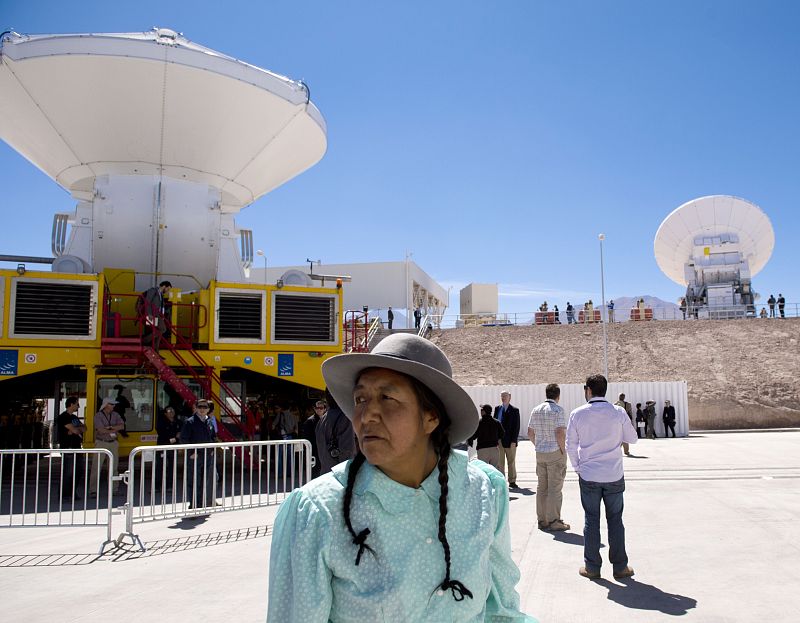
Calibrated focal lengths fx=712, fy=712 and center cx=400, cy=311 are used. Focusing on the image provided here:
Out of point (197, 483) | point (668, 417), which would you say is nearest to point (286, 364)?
point (197, 483)

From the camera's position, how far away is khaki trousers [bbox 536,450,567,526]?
8.25m

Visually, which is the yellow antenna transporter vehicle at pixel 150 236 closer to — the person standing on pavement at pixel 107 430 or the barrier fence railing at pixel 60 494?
the barrier fence railing at pixel 60 494

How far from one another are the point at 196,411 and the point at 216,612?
523cm

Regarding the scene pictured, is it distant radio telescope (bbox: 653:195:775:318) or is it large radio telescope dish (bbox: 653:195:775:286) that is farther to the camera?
large radio telescope dish (bbox: 653:195:775:286)

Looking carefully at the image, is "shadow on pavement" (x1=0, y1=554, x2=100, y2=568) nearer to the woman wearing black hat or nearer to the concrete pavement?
the concrete pavement

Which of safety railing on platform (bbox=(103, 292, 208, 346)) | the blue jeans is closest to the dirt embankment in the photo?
safety railing on platform (bbox=(103, 292, 208, 346))

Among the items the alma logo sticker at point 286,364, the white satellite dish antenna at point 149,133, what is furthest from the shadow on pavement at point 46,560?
the white satellite dish antenna at point 149,133

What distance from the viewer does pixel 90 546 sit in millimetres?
7961

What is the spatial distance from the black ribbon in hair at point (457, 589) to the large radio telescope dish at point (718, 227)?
46213 millimetres

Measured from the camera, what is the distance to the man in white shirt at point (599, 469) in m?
6.17

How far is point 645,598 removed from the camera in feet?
18.1

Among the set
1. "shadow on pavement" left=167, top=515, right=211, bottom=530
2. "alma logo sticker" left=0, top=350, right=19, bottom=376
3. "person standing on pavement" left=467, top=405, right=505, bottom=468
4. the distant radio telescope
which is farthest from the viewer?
the distant radio telescope

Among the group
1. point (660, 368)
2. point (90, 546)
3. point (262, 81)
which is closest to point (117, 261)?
point (262, 81)

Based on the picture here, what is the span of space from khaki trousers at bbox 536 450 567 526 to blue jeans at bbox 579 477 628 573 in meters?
1.84
